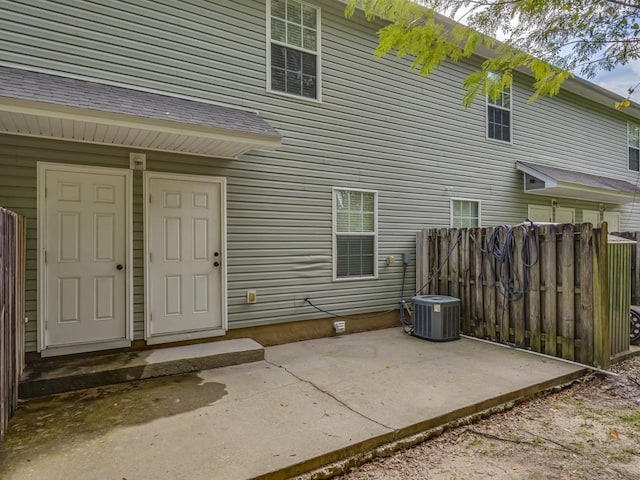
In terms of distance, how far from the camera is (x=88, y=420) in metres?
3.24

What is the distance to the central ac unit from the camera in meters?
5.83

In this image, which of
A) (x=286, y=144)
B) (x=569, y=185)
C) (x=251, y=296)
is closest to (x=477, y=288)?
(x=251, y=296)

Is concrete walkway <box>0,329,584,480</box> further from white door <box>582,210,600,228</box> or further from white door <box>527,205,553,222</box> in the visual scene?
white door <box>582,210,600,228</box>

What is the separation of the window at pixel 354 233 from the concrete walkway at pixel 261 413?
171 cm

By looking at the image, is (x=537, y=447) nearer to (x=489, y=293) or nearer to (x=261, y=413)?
(x=261, y=413)

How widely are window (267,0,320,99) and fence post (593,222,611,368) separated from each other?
427 cm

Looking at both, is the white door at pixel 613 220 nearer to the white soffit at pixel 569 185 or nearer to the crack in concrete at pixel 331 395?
the white soffit at pixel 569 185

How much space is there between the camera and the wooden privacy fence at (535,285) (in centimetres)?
469

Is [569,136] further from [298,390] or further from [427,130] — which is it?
[298,390]

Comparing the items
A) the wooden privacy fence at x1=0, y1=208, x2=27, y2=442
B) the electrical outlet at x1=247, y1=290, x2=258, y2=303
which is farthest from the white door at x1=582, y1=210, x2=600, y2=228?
the wooden privacy fence at x1=0, y1=208, x2=27, y2=442

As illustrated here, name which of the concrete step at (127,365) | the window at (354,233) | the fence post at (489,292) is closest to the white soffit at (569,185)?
the fence post at (489,292)

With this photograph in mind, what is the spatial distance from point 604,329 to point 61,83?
21.6 ft

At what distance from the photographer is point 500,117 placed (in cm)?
862

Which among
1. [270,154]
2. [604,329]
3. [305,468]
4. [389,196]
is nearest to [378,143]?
[389,196]
